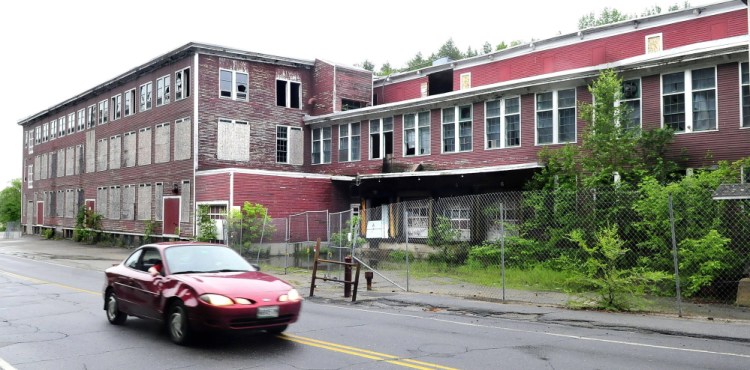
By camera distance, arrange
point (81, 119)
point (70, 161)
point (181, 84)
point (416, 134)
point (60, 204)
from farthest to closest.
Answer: point (60, 204), point (70, 161), point (81, 119), point (181, 84), point (416, 134)

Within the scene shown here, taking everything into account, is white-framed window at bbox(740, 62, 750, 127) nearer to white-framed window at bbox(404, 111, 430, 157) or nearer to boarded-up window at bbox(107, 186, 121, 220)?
white-framed window at bbox(404, 111, 430, 157)

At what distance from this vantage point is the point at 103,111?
43.1 meters

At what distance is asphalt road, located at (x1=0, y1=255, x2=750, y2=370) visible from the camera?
7.62 metres

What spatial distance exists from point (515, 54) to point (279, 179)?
510 inches

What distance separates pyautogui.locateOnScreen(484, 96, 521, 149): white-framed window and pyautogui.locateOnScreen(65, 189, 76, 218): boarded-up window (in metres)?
34.6

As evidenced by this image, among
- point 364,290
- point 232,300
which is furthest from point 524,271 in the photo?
point 232,300

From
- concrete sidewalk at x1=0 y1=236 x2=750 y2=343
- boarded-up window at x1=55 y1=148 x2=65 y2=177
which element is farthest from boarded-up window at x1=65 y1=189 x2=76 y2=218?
concrete sidewalk at x1=0 y1=236 x2=750 y2=343

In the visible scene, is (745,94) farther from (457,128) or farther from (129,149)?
(129,149)

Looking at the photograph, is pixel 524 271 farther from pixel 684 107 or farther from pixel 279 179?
pixel 279 179

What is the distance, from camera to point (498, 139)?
25.4 meters

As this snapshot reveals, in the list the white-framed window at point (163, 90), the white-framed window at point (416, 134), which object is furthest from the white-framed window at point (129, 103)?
the white-framed window at point (416, 134)

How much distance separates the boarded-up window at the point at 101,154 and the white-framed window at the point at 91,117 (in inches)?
74.4

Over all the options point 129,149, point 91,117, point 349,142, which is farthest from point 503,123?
point 91,117

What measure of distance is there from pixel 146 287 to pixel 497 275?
1102 cm
